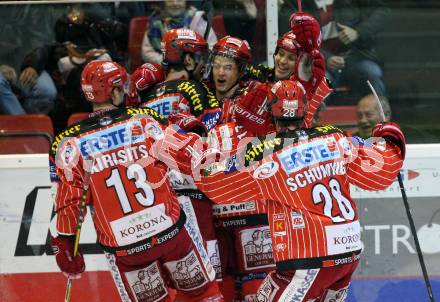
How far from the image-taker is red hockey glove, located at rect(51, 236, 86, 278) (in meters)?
4.94

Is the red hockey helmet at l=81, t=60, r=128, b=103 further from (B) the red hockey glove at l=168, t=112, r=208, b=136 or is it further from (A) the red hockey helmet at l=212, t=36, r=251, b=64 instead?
(A) the red hockey helmet at l=212, t=36, r=251, b=64

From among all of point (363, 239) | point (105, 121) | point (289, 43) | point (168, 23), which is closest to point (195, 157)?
point (105, 121)

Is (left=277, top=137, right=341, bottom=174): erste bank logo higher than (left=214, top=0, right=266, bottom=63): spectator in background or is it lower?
lower

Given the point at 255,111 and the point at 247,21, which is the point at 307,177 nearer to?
the point at 255,111

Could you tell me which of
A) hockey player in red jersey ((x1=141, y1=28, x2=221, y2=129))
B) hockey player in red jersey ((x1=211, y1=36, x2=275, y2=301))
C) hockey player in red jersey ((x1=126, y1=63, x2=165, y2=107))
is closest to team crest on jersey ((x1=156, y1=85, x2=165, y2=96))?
hockey player in red jersey ((x1=141, y1=28, x2=221, y2=129))

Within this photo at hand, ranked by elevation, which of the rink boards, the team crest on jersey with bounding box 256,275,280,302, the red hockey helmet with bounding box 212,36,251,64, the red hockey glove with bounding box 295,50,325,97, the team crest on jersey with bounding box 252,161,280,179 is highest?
the red hockey helmet with bounding box 212,36,251,64

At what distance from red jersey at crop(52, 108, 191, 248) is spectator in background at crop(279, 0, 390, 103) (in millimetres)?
1632

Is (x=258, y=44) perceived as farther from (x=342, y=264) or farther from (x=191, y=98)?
(x=342, y=264)

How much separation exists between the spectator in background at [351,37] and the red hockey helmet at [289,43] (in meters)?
0.65

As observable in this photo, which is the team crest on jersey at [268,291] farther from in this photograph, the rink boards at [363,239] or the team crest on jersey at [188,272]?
the rink boards at [363,239]

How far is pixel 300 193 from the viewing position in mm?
4445

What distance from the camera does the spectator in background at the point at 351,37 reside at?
610 cm

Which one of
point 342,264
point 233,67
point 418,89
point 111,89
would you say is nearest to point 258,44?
point 233,67

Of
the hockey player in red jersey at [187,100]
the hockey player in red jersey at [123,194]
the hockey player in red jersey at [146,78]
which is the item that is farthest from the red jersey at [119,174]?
the hockey player in red jersey at [146,78]
